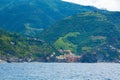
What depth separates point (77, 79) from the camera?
178 meters

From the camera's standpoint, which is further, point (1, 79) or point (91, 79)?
point (91, 79)

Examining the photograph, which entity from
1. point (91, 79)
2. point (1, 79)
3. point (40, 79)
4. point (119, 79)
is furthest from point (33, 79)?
point (119, 79)

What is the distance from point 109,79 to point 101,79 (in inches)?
138

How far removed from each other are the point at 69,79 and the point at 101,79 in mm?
15629

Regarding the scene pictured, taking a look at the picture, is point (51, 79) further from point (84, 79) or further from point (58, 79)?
point (84, 79)

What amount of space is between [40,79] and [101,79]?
27.8 meters

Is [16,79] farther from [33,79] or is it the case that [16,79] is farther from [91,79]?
[91,79]

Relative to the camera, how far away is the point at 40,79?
173 meters

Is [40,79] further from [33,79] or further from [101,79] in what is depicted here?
[101,79]

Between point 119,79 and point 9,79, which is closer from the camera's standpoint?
point 9,79

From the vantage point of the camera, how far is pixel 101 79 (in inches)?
7136

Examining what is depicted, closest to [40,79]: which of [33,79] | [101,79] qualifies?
[33,79]

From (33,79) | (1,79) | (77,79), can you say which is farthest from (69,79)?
(1,79)

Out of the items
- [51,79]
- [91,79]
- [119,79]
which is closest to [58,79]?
[51,79]
